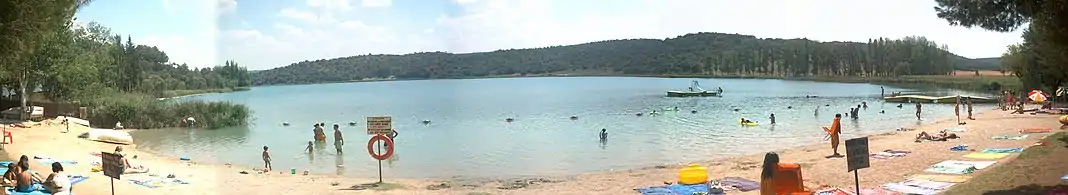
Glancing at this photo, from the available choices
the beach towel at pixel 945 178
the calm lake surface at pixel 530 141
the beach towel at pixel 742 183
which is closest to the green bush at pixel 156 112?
the calm lake surface at pixel 530 141

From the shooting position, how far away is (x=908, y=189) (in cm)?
1206

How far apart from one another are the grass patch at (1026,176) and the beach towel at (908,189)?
1.03 ft

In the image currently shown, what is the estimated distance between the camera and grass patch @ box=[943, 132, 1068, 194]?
10.2 metres

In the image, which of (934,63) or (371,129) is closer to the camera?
(371,129)

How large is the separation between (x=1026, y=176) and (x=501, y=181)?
10.3 meters

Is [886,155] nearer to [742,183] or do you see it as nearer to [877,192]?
[742,183]

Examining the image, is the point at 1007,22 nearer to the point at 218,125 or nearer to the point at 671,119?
the point at 671,119

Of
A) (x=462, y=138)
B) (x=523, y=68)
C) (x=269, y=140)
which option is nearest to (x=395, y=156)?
(x=462, y=138)

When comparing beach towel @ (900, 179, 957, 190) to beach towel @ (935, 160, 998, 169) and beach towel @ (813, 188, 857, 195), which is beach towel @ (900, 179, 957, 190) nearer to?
beach towel @ (813, 188, 857, 195)

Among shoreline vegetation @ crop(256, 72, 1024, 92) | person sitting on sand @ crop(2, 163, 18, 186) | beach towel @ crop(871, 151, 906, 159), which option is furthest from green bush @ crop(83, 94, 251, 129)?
shoreline vegetation @ crop(256, 72, 1024, 92)

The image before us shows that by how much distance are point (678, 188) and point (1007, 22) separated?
5.73m

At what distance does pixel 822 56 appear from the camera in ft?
414

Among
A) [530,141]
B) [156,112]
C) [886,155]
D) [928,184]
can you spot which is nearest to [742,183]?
[928,184]

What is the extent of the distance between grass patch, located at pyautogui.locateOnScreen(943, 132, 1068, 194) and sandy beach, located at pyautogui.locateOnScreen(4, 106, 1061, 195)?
1256 mm
